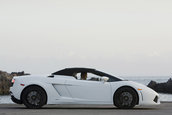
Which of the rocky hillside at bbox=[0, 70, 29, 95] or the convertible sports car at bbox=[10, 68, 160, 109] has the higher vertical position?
the rocky hillside at bbox=[0, 70, 29, 95]

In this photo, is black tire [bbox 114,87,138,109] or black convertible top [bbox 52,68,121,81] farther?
black convertible top [bbox 52,68,121,81]

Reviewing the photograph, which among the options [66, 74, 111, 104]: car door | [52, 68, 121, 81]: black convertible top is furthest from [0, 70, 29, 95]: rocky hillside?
[66, 74, 111, 104]: car door

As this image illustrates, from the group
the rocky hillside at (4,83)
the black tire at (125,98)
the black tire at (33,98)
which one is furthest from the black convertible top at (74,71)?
the rocky hillside at (4,83)

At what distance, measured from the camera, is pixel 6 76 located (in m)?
75.9

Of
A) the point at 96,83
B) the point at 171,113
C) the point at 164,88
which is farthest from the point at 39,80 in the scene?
the point at 164,88

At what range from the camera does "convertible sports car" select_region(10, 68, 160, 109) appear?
45.5ft

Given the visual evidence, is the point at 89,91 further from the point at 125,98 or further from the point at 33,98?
the point at 33,98

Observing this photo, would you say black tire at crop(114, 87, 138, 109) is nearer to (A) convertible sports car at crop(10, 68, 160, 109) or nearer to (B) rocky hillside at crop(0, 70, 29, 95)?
(A) convertible sports car at crop(10, 68, 160, 109)

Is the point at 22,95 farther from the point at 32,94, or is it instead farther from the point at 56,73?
the point at 56,73

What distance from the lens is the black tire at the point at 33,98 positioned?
1390 centimetres

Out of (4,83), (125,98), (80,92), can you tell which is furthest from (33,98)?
(4,83)

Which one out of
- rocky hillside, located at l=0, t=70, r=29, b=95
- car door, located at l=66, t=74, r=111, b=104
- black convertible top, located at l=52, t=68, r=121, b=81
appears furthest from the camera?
rocky hillside, located at l=0, t=70, r=29, b=95

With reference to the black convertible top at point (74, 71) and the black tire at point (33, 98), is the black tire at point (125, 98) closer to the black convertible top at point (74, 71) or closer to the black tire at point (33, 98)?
the black convertible top at point (74, 71)

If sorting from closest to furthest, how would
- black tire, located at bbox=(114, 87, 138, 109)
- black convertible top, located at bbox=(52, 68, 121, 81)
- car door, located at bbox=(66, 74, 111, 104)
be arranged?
black tire, located at bbox=(114, 87, 138, 109), car door, located at bbox=(66, 74, 111, 104), black convertible top, located at bbox=(52, 68, 121, 81)
